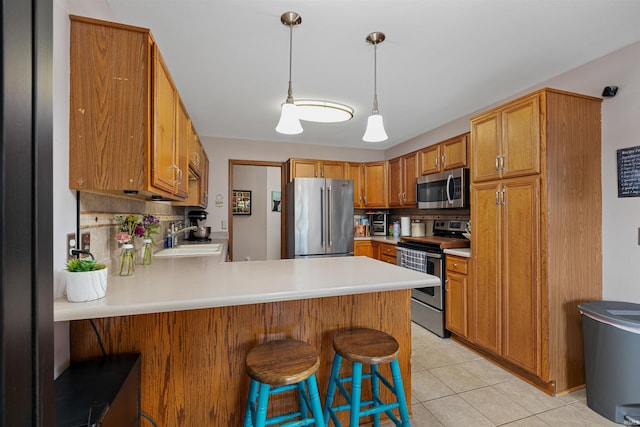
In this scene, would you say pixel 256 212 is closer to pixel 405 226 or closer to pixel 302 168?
pixel 302 168

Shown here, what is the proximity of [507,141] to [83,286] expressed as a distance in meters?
2.77

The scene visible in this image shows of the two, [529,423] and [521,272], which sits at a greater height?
[521,272]

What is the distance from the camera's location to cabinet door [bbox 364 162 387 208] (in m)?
4.66

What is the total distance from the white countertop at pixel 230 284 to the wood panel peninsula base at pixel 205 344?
6.2 inches

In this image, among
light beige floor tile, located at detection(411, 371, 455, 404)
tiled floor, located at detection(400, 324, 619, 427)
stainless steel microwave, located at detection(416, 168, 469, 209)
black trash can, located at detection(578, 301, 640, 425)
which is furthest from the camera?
stainless steel microwave, located at detection(416, 168, 469, 209)

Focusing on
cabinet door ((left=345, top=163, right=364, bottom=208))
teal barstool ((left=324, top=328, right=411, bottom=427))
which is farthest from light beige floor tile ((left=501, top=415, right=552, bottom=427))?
cabinet door ((left=345, top=163, right=364, bottom=208))

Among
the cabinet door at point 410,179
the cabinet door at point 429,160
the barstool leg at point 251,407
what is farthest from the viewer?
the cabinet door at point 410,179

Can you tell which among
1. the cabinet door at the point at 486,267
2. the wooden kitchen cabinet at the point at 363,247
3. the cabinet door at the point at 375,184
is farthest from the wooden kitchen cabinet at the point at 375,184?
the cabinet door at the point at 486,267

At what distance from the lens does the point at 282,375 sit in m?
1.17

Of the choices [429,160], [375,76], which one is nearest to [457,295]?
[429,160]

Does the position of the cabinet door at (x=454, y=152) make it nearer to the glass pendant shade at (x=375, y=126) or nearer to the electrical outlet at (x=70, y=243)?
the glass pendant shade at (x=375, y=126)

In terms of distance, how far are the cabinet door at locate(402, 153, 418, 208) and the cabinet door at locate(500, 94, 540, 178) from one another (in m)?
1.68

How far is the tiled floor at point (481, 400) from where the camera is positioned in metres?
1.78

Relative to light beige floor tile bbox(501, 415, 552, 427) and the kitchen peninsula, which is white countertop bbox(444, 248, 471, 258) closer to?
light beige floor tile bbox(501, 415, 552, 427)
